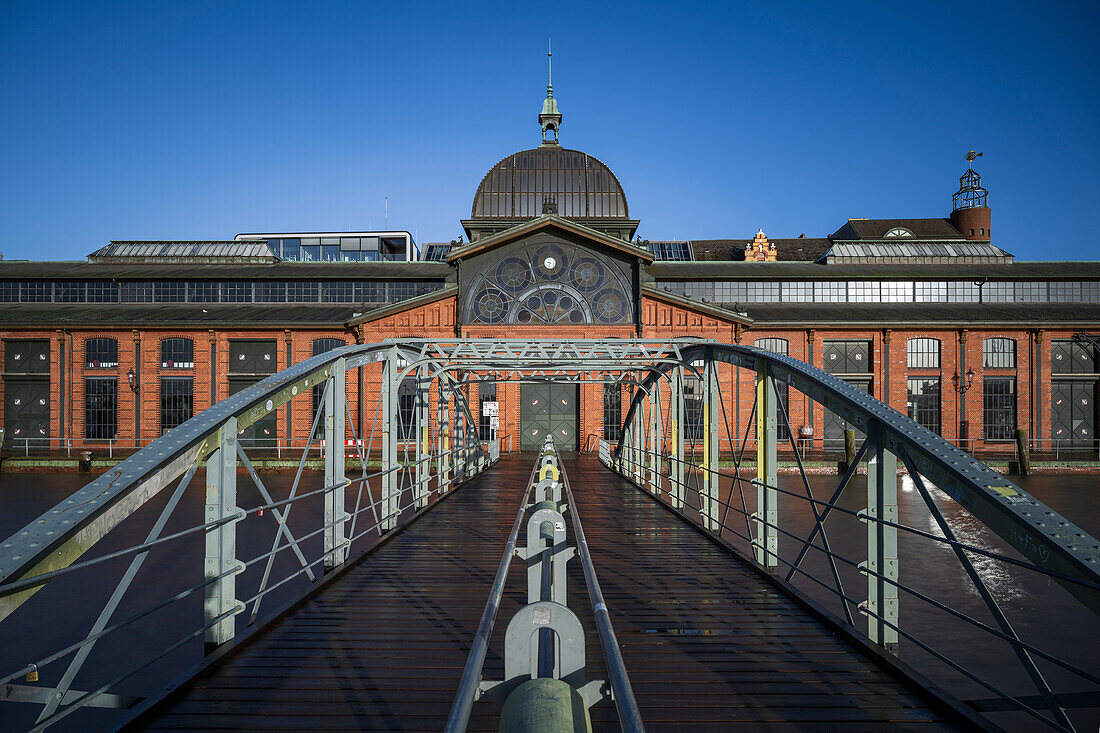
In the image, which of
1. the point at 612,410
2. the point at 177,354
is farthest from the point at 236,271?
the point at 612,410

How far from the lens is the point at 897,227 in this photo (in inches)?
2362

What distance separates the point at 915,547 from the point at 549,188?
74.4ft

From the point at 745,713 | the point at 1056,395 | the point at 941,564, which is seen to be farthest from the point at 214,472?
the point at 1056,395

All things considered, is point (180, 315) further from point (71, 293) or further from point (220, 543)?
point (220, 543)

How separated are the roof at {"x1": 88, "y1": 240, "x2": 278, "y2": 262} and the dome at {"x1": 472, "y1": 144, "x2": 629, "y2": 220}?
1285cm

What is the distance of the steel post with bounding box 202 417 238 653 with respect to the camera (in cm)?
534

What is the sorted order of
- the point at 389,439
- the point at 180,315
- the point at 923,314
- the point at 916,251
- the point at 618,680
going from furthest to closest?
the point at 916,251, the point at 180,315, the point at 923,314, the point at 389,439, the point at 618,680

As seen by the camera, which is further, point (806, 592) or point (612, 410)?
point (612, 410)

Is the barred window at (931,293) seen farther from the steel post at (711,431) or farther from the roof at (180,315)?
the steel post at (711,431)

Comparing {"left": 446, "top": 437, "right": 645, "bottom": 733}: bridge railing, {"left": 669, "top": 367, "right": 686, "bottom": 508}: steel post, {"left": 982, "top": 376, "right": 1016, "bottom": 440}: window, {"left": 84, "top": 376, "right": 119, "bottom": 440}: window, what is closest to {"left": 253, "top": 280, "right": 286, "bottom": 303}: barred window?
{"left": 84, "top": 376, "right": 119, "bottom": 440}: window

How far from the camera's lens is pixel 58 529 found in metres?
3.52

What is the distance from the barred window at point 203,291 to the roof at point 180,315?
0.48m

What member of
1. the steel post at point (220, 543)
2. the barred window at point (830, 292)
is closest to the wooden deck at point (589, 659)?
the steel post at point (220, 543)

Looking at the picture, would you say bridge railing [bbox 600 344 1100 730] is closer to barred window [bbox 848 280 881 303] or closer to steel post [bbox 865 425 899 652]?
steel post [bbox 865 425 899 652]
